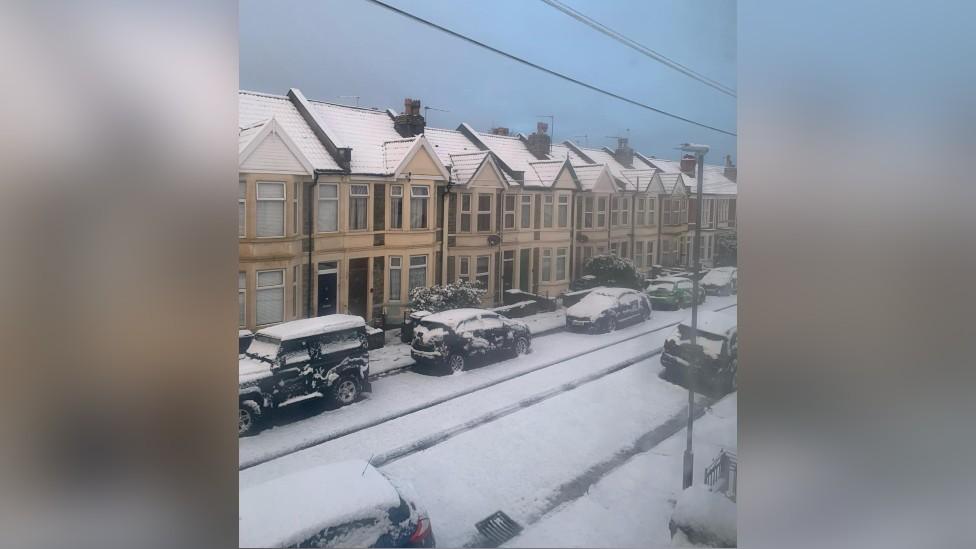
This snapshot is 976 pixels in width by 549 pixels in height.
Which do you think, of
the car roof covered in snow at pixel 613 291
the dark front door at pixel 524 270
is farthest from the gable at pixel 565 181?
the car roof covered in snow at pixel 613 291

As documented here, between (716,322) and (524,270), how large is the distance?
0.70 metres

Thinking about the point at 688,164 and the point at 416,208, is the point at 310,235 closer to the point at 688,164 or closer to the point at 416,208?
the point at 416,208

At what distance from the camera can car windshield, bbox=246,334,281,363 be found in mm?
1859

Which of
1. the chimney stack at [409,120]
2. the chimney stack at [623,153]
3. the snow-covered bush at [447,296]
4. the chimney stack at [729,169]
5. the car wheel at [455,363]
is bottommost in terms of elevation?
the car wheel at [455,363]

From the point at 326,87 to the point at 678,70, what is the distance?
3.96 feet

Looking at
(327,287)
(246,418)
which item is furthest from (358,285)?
(246,418)

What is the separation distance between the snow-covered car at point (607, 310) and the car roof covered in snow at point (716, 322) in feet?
0.61

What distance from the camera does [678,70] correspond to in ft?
6.99

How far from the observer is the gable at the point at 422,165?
201 cm

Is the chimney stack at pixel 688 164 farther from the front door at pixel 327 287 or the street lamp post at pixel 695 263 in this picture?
the front door at pixel 327 287

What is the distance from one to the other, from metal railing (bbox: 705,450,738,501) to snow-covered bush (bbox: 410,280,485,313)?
993mm

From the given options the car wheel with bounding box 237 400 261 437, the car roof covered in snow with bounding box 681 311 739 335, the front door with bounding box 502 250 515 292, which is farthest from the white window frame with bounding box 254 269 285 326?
the car roof covered in snow with bounding box 681 311 739 335
